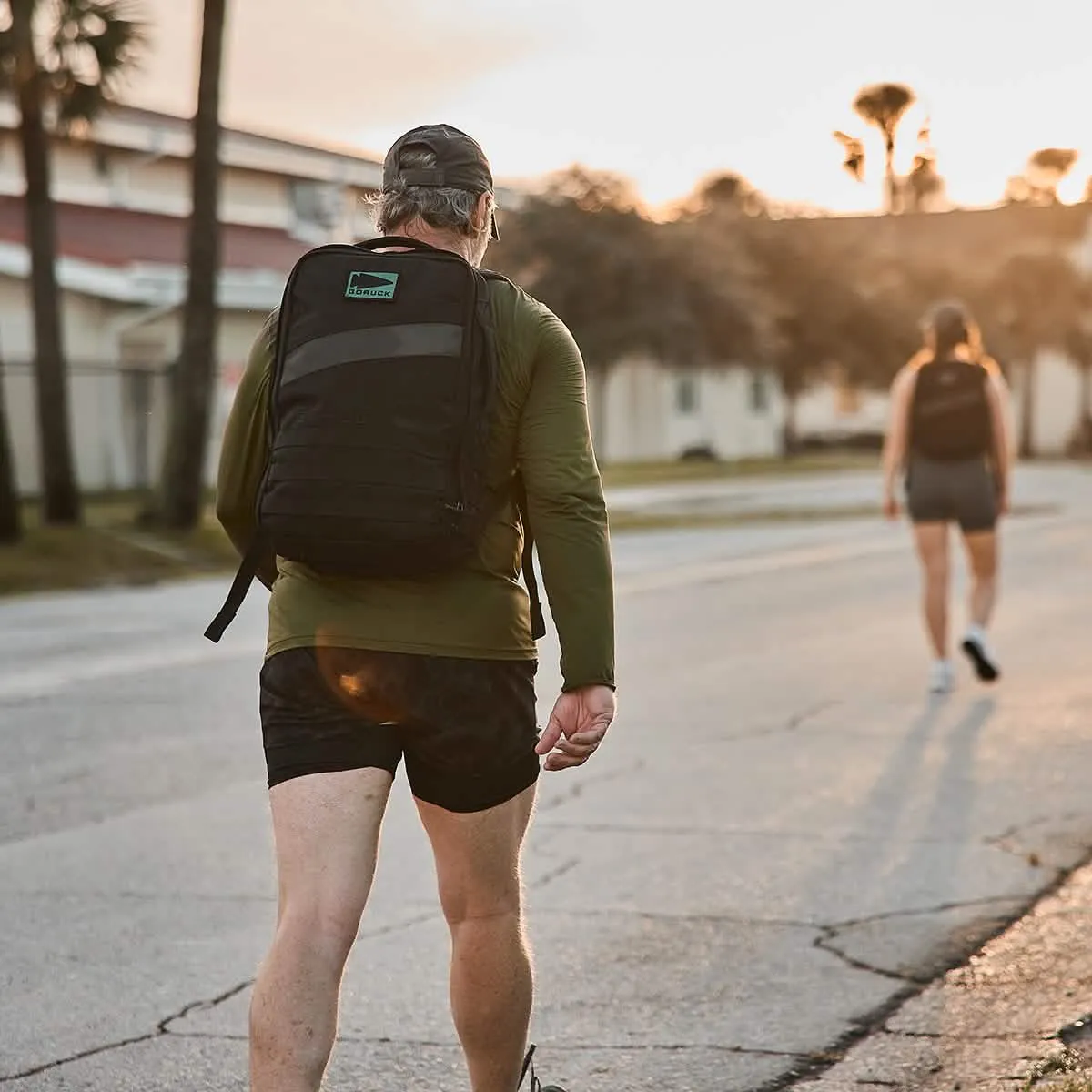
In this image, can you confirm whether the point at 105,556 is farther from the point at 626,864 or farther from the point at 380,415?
the point at 380,415

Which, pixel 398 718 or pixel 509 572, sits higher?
pixel 509 572

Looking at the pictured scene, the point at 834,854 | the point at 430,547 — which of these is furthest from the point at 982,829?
the point at 430,547

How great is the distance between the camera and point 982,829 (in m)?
7.08

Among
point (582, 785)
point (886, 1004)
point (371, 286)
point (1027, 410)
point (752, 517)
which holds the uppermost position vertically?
point (371, 286)

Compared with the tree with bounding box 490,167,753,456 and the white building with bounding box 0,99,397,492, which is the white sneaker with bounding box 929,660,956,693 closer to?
the white building with bounding box 0,99,397,492

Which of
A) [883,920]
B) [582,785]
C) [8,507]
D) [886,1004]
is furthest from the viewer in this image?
[8,507]

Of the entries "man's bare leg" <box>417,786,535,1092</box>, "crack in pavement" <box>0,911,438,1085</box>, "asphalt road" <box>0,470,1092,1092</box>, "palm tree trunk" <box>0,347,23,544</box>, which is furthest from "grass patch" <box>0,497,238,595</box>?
"man's bare leg" <box>417,786,535,1092</box>

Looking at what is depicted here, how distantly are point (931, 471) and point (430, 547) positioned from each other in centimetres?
754

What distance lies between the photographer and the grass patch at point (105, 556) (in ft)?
62.5

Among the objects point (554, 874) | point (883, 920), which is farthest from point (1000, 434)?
point (883, 920)

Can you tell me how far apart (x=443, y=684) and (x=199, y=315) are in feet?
62.0

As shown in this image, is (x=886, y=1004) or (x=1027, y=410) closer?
(x=886, y=1004)

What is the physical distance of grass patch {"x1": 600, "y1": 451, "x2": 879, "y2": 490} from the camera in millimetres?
43031

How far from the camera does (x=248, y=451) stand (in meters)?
3.46
